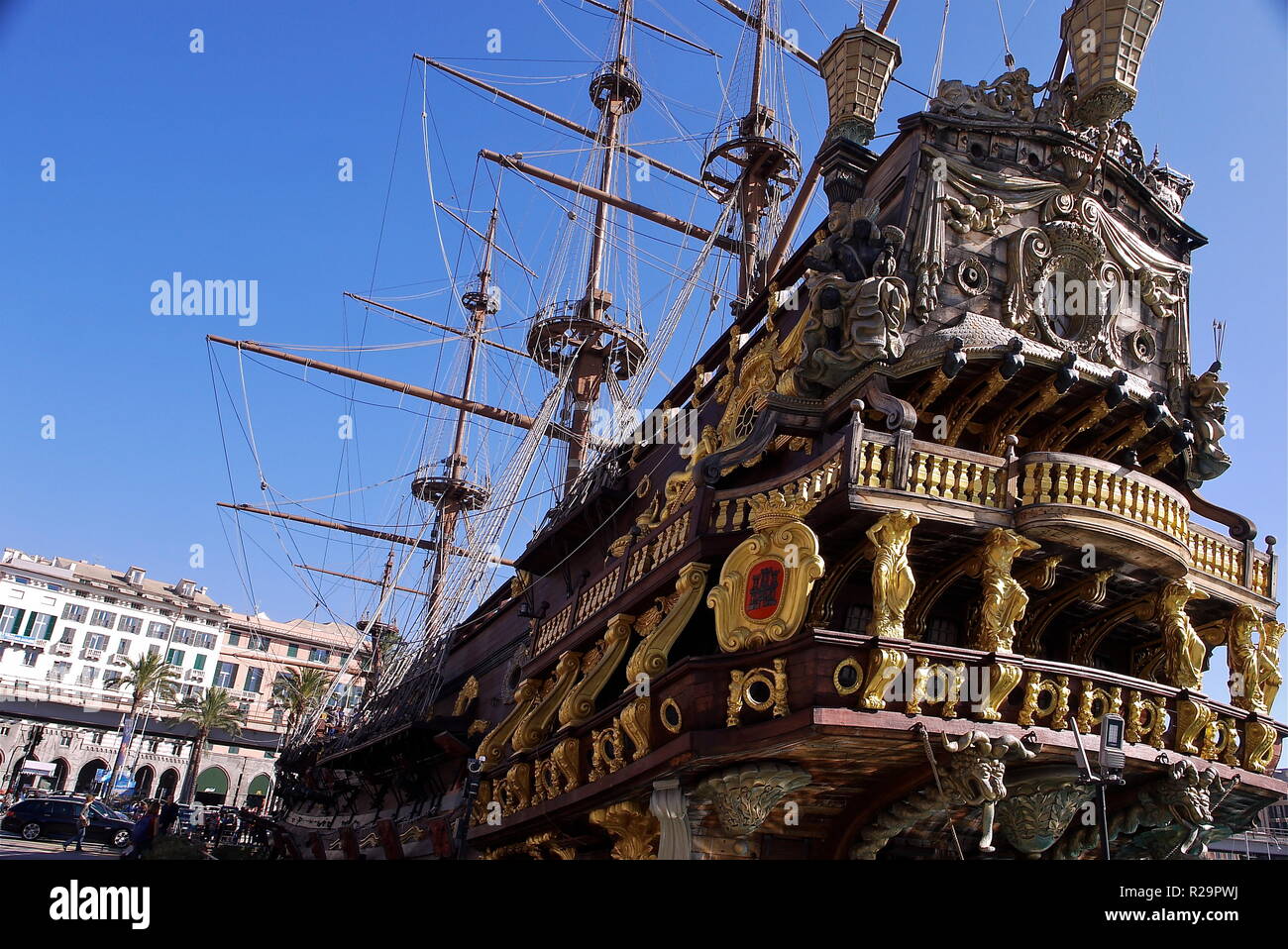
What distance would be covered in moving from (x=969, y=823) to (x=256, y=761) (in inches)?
2918

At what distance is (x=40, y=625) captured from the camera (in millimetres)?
→ 72875

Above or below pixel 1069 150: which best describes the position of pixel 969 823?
below

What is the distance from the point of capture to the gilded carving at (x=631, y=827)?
11.4 meters

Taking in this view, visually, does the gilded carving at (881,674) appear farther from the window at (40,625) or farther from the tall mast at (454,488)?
the window at (40,625)

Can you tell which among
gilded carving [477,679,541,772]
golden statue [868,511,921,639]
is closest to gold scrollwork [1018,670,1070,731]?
golden statue [868,511,921,639]

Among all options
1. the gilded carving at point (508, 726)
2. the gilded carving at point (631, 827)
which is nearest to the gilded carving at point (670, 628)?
the gilded carving at point (631, 827)

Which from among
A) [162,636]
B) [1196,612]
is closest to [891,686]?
[1196,612]

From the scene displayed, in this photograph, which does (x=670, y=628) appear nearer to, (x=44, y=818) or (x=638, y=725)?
(x=638, y=725)

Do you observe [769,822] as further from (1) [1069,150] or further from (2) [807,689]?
(1) [1069,150]

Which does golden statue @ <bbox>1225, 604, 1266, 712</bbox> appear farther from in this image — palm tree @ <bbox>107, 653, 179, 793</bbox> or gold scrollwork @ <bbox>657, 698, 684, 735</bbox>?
palm tree @ <bbox>107, 653, 179, 793</bbox>

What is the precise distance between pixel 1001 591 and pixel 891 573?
1275 millimetres

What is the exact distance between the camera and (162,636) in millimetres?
80625

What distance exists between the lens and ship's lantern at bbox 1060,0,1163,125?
12430 mm

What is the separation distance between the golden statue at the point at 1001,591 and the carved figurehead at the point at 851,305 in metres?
2.44
